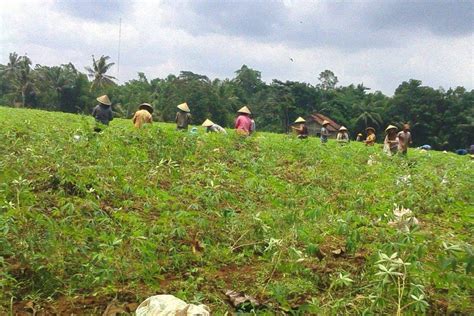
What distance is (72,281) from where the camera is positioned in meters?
2.73

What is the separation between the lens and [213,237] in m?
3.58

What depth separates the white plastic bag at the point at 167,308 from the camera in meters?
2.26

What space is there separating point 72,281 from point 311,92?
47280 millimetres

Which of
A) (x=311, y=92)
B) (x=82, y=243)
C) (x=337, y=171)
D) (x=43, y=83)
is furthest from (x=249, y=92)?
(x=82, y=243)

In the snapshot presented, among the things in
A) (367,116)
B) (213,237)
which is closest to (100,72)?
(367,116)

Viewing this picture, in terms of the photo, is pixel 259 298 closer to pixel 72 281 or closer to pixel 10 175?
pixel 72 281

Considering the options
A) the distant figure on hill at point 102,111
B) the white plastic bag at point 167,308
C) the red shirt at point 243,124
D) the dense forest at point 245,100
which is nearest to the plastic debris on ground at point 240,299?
the white plastic bag at point 167,308

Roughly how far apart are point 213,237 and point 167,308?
130 centimetres

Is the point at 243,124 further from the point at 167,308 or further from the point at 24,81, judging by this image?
the point at 24,81

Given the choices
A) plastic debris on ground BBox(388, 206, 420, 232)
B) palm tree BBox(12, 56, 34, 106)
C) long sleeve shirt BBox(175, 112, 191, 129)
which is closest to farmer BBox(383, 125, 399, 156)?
long sleeve shirt BBox(175, 112, 191, 129)

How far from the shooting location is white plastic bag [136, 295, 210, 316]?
89.0 inches

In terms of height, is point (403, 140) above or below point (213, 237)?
above

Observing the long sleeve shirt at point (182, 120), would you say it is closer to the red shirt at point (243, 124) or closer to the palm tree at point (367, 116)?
the red shirt at point (243, 124)

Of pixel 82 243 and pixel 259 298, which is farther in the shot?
pixel 82 243
